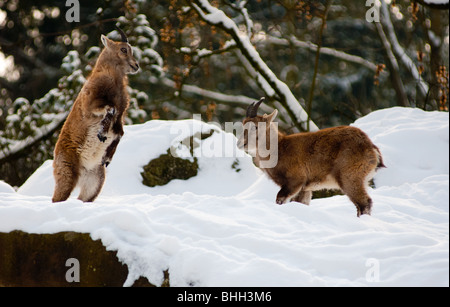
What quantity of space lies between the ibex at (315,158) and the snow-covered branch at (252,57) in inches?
214

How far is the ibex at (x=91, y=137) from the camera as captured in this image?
21.2ft

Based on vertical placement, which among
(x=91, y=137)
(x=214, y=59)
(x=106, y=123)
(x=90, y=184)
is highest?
(x=106, y=123)

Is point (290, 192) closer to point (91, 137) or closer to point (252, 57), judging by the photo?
point (91, 137)

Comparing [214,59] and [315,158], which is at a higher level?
[315,158]

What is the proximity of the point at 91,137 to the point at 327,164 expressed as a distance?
293 centimetres

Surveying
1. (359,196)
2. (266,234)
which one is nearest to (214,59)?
(359,196)

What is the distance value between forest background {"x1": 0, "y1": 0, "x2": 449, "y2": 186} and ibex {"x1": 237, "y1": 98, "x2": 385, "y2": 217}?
486cm

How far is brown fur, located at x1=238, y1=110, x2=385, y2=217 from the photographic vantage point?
6359 mm

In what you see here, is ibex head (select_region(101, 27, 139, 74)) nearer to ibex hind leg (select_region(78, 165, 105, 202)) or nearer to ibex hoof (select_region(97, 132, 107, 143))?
ibex hoof (select_region(97, 132, 107, 143))

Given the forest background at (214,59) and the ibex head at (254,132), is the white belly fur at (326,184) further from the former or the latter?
the forest background at (214,59)

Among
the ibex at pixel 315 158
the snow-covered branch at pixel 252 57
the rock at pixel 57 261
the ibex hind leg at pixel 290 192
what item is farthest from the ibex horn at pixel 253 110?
the snow-covered branch at pixel 252 57

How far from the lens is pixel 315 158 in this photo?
6719mm

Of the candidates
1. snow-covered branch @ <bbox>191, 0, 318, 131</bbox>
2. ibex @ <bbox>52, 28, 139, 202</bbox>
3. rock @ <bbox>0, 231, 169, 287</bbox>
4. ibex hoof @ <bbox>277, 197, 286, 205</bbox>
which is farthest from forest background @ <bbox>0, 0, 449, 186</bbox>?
rock @ <bbox>0, 231, 169, 287</bbox>
